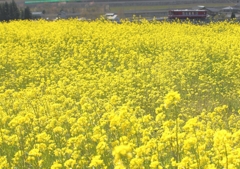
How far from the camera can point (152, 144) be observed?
2.88 meters

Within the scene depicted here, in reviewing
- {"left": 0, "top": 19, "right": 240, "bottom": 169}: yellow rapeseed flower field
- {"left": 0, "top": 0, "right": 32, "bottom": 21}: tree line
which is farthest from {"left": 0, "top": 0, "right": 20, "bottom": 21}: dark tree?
{"left": 0, "top": 19, "right": 240, "bottom": 169}: yellow rapeseed flower field

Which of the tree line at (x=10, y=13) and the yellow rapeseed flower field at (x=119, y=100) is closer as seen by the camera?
the yellow rapeseed flower field at (x=119, y=100)

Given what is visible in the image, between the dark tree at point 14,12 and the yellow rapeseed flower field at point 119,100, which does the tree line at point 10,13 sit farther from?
the yellow rapeseed flower field at point 119,100

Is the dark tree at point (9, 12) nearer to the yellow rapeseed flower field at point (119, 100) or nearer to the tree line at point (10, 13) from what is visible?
the tree line at point (10, 13)

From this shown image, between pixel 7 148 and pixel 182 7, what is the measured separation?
116ft

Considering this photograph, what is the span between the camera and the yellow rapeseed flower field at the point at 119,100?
9.66 feet

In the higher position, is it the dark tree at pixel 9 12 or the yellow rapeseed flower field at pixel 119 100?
the dark tree at pixel 9 12

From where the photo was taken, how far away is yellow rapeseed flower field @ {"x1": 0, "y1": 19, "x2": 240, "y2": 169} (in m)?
2.94

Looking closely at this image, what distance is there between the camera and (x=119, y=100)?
5566mm

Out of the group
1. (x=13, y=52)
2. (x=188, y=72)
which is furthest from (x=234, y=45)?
(x=13, y=52)

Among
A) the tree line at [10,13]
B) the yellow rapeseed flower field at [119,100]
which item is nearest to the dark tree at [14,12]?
the tree line at [10,13]

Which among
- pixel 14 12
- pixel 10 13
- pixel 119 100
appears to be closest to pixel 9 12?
pixel 10 13

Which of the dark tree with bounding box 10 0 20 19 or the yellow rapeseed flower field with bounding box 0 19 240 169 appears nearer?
the yellow rapeseed flower field with bounding box 0 19 240 169

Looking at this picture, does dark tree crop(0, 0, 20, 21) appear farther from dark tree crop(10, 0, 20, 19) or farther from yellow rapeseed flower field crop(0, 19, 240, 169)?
yellow rapeseed flower field crop(0, 19, 240, 169)
